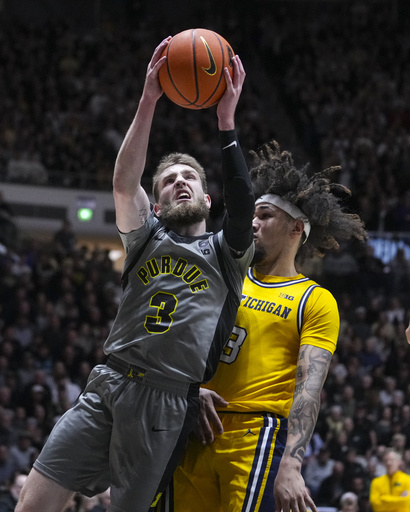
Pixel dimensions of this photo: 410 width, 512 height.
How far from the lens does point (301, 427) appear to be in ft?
12.1

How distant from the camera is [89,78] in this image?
17766 mm

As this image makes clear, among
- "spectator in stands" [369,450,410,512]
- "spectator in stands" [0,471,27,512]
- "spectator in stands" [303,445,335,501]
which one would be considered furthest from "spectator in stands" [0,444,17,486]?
"spectator in stands" [369,450,410,512]

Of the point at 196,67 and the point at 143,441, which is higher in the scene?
the point at 196,67

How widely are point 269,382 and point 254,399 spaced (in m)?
0.11

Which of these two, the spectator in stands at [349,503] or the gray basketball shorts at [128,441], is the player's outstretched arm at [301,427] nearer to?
the gray basketball shorts at [128,441]

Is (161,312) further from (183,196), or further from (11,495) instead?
(11,495)

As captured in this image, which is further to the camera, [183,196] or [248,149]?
[248,149]

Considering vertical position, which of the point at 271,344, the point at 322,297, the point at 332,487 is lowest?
the point at 332,487

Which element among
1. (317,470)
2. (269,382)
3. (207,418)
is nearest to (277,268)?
(269,382)

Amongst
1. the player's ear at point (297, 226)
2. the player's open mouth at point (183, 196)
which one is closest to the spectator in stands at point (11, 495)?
the player's ear at point (297, 226)

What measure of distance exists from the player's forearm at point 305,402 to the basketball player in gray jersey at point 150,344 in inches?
15.9

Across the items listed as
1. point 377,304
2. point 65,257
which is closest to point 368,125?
point 377,304

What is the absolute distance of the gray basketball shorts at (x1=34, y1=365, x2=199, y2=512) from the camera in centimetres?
360

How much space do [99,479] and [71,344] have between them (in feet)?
26.5
